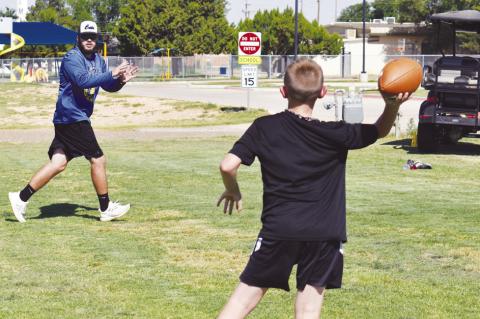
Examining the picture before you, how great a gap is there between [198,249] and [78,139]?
1.99 metres

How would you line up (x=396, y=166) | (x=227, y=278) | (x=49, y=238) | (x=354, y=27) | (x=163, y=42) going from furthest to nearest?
1. (x=354, y=27)
2. (x=163, y=42)
3. (x=396, y=166)
4. (x=49, y=238)
5. (x=227, y=278)

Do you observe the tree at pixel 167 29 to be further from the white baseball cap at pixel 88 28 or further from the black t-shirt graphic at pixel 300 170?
the black t-shirt graphic at pixel 300 170

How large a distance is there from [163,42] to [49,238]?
6743 cm

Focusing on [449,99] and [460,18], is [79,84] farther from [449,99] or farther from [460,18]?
[460,18]

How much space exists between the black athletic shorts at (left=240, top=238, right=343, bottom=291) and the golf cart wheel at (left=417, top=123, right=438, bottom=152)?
42.9 ft

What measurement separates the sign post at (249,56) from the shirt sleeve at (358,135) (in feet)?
77.4

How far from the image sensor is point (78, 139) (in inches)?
378

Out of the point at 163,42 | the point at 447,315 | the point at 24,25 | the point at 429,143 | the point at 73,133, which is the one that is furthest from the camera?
the point at 163,42

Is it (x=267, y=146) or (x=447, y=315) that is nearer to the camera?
(x=267, y=146)

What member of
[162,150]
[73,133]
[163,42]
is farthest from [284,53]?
[73,133]

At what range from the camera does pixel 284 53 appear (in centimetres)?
8025

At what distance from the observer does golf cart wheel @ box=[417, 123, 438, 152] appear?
17.4 m

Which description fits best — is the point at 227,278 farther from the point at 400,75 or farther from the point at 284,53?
the point at 284,53

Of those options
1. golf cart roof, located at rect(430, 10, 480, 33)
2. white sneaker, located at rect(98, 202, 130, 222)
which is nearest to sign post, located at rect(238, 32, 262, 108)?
golf cart roof, located at rect(430, 10, 480, 33)
